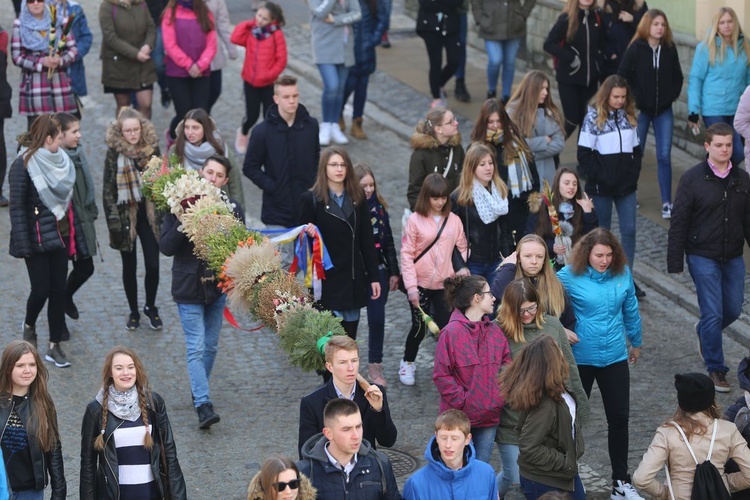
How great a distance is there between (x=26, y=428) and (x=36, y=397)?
19cm

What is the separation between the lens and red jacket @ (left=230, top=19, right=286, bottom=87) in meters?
15.5

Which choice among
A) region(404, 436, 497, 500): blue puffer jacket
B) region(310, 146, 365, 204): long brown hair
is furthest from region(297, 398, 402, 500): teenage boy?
region(310, 146, 365, 204): long brown hair

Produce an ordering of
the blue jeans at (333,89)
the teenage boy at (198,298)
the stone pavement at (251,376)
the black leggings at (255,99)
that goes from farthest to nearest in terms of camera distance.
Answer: the blue jeans at (333,89), the black leggings at (255,99), the teenage boy at (198,298), the stone pavement at (251,376)

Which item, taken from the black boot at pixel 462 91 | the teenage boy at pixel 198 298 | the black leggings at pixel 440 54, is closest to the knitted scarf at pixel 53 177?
the teenage boy at pixel 198 298

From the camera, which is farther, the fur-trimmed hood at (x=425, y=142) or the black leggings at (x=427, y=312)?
the fur-trimmed hood at (x=425, y=142)

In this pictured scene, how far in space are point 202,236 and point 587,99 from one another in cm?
692

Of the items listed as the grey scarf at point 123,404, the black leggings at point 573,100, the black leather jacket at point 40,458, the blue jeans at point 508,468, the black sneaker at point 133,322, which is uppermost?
the grey scarf at point 123,404

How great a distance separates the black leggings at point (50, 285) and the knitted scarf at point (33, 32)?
13.7 feet

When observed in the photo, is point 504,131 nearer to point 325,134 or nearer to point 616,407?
point 616,407

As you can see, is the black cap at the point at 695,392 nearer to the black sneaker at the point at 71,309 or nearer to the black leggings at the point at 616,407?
the black leggings at the point at 616,407

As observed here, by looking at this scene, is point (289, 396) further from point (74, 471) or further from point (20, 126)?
point (20, 126)

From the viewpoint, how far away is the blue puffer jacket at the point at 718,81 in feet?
44.1

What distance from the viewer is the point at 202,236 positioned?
9.62 meters

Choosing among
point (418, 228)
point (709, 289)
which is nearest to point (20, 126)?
point (418, 228)
